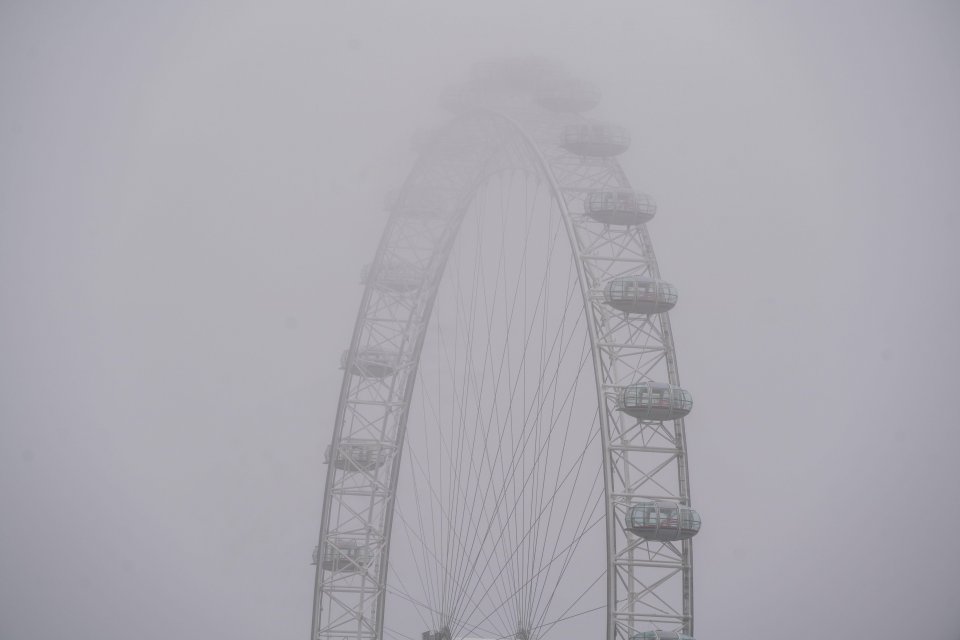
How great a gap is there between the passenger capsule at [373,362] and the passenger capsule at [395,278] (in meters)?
2.99

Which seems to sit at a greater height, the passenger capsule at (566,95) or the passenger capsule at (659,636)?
the passenger capsule at (566,95)

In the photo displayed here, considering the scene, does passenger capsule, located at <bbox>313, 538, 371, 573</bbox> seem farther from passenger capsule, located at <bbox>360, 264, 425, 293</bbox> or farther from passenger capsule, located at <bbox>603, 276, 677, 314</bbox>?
passenger capsule, located at <bbox>603, 276, 677, 314</bbox>

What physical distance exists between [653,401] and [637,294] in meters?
3.59

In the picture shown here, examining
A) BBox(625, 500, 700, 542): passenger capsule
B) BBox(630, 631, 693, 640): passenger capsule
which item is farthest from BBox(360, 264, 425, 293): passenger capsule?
BBox(630, 631, 693, 640): passenger capsule

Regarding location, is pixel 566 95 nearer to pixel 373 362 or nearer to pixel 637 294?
pixel 637 294

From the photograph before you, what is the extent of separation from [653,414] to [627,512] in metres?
3.25

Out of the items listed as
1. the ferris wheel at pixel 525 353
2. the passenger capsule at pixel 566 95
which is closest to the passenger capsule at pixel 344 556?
the ferris wheel at pixel 525 353

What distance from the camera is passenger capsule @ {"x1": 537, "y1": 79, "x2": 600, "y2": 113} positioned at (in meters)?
48.0

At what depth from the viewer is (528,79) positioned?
163 ft

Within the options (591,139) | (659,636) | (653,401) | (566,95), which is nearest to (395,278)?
(566,95)

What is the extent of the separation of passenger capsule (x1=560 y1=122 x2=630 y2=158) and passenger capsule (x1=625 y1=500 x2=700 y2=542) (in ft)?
44.2

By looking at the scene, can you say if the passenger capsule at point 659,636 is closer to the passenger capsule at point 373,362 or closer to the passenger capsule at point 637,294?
the passenger capsule at point 637,294

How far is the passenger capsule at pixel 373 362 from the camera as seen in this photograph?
54.3 m

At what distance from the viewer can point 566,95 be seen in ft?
157
